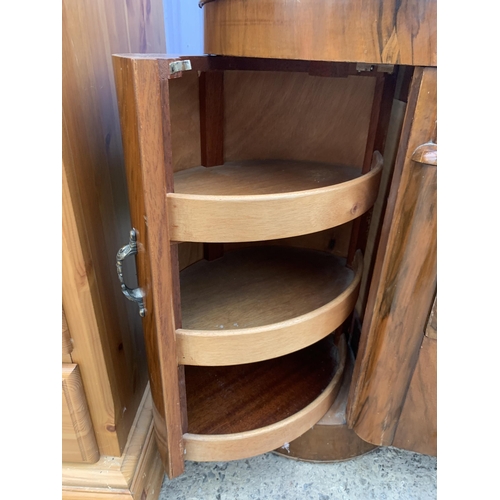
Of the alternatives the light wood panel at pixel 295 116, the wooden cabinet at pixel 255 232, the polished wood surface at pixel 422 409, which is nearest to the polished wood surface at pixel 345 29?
the wooden cabinet at pixel 255 232

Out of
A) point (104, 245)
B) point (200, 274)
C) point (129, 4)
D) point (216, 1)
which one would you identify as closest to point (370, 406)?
point (200, 274)

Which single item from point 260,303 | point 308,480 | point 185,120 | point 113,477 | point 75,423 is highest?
point 185,120

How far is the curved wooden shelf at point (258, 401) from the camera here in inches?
25.6

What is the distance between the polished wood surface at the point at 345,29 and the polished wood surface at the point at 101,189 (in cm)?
21

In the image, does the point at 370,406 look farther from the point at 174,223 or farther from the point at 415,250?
the point at 174,223

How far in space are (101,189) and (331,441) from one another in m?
0.63

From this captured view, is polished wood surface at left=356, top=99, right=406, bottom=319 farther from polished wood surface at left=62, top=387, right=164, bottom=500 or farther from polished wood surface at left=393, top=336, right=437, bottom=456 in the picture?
polished wood surface at left=62, top=387, right=164, bottom=500

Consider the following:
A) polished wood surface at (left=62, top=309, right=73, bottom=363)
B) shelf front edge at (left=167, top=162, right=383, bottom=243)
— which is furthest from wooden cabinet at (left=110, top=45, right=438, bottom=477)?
polished wood surface at (left=62, top=309, right=73, bottom=363)

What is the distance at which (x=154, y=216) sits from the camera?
460 mm

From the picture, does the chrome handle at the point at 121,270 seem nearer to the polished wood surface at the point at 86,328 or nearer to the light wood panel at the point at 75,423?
the polished wood surface at the point at 86,328

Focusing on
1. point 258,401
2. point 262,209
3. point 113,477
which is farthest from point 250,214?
point 113,477

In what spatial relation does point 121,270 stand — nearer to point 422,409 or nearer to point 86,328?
point 86,328

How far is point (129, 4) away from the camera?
633mm

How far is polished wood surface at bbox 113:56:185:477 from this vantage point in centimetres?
41
